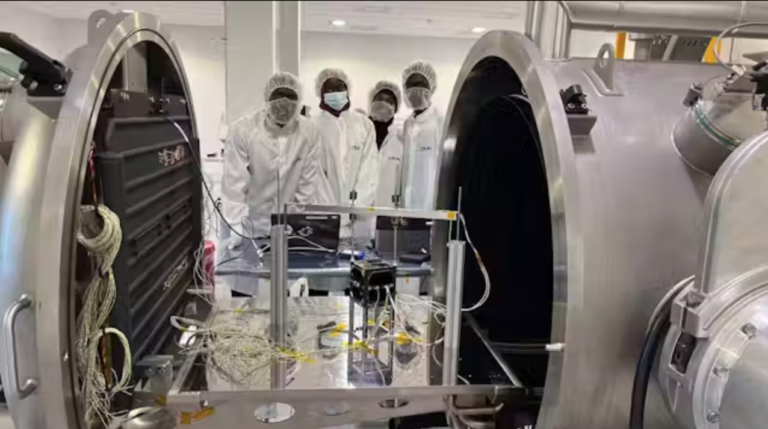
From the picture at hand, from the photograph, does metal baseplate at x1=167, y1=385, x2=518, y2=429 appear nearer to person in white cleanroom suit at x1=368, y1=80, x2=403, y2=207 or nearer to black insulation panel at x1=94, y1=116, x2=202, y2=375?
black insulation panel at x1=94, y1=116, x2=202, y2=375

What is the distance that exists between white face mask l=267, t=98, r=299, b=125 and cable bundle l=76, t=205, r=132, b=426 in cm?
181

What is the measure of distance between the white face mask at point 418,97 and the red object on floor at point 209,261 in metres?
1.40

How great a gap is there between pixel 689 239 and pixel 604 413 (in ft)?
0.91

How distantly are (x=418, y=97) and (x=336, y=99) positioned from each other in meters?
0.47

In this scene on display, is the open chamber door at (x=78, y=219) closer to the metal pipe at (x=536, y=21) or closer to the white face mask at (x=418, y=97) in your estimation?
the metal pipe at (x=536, y=21)

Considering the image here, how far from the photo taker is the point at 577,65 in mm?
874

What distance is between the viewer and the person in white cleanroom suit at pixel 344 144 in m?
3.01

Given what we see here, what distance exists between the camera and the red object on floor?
1571 mm

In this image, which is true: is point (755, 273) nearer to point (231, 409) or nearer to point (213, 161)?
point (231, 409)

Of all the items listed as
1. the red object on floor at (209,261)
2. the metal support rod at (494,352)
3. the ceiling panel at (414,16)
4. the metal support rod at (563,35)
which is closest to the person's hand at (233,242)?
the red object on floor at (209,261)

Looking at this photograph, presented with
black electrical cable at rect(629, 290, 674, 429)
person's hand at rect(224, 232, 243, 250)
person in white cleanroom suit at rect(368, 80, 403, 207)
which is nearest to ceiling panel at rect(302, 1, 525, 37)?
person in white cleanroom suit at rect(368, 80, 403, 207)

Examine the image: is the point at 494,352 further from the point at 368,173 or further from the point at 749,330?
the point at 368,173

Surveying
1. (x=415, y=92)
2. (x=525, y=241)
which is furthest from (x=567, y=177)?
(x=415, y=92)

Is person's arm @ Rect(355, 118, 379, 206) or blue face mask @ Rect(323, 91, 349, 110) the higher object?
blue face mask @ Rect(323, 91, 349, 110)
